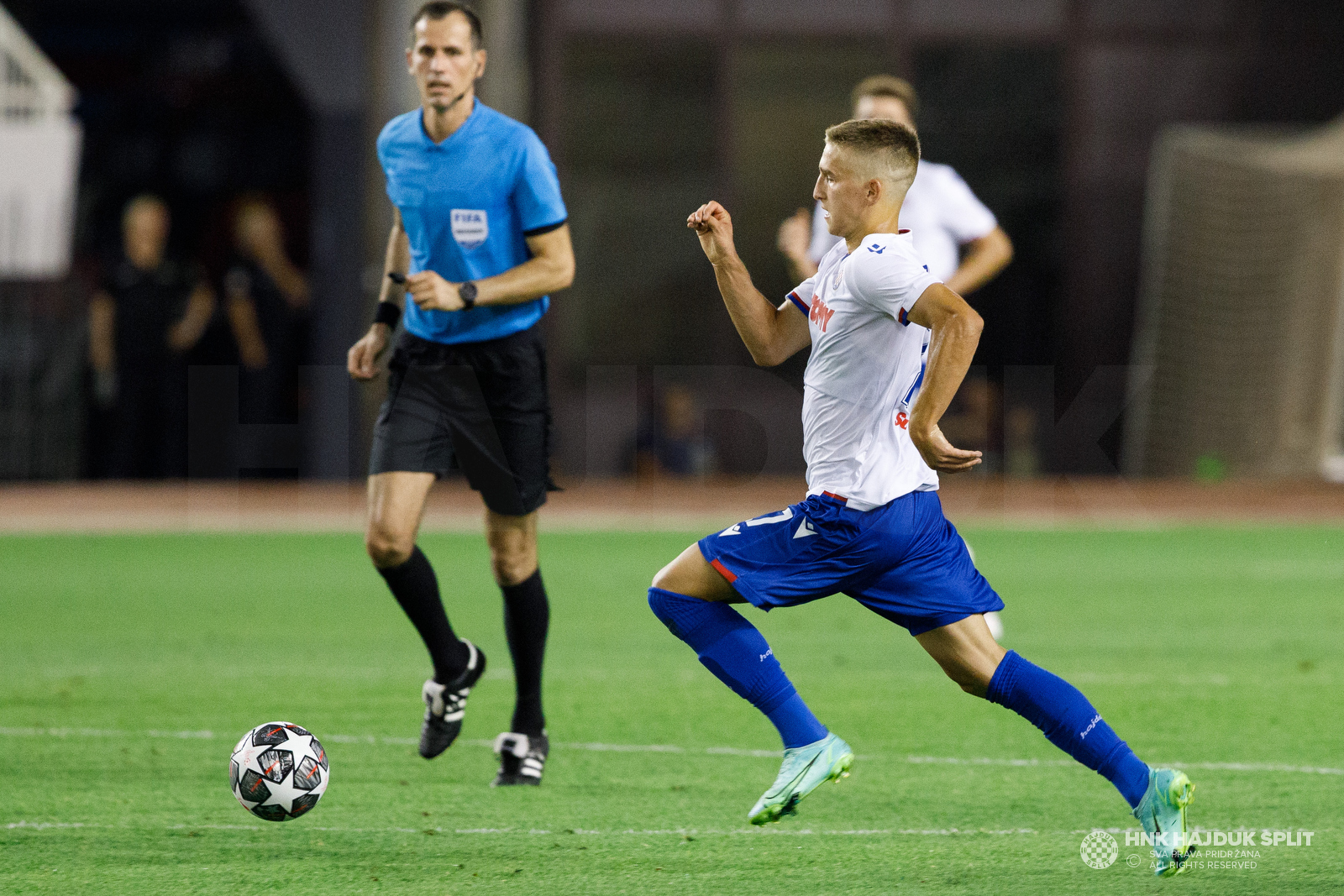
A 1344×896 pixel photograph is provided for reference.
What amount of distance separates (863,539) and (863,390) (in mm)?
384

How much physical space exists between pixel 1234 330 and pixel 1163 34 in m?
3.99

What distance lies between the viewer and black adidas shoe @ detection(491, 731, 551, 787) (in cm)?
570

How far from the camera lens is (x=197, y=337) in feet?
66.1

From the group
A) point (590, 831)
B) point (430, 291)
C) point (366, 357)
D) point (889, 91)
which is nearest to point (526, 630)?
point (366, 357)

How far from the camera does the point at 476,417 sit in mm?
A: 5941

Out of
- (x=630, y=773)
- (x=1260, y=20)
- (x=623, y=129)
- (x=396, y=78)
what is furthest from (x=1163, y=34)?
(x=630, y=773)

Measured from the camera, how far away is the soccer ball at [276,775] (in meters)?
4.95

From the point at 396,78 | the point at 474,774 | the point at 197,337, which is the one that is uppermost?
the point at 396,78

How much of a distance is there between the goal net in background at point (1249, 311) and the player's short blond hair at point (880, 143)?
14.5 metres

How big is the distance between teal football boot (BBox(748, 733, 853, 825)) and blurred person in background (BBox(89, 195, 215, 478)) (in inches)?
619

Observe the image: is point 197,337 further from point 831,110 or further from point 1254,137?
point 1254,137

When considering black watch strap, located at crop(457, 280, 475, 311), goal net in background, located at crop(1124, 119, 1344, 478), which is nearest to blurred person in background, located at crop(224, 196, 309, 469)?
goal net in background, located at crop(1124, 119, 1344, 478)

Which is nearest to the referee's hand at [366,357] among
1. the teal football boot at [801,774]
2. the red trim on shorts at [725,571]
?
the red trim on shorts at [725,571]

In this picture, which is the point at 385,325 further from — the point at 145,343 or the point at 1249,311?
the point at 1249,311
